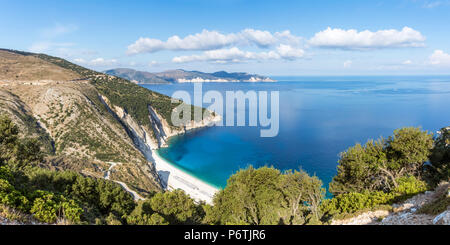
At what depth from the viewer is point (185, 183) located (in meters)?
53.6

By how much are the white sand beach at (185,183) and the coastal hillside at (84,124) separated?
11.5 ft

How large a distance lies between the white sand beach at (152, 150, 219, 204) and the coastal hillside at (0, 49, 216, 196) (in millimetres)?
3491

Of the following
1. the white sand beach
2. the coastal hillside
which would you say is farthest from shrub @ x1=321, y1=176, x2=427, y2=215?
the coastal hillside

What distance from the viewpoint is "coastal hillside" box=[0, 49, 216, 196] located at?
47.1 metres

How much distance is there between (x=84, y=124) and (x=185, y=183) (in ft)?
105

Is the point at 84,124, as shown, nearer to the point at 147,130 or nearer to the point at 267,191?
the point at 147,130

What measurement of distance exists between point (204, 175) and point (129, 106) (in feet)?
163

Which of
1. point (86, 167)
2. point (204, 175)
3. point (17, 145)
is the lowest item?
point (204, 175)

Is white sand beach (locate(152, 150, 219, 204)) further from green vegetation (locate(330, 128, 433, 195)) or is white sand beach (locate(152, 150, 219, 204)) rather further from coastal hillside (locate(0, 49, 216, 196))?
green vegetation (locate(330, 128, 433, 195))

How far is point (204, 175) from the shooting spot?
2329 inches

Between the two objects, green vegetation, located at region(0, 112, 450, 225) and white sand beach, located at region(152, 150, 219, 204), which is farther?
white sand beach, located at region(152, 150, 219, 204)

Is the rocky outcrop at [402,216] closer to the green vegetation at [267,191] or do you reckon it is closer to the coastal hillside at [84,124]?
the green vegetation at [267,191]
